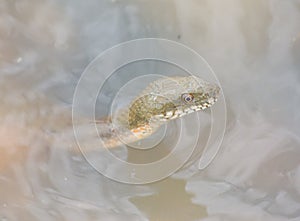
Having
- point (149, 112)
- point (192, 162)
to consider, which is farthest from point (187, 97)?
point (192, 162)

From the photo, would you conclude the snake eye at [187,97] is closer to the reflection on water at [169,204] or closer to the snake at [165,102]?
the snake at [165,102]

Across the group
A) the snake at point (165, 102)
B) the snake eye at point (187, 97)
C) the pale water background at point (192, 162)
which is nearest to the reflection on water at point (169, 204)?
the pale water background at point (192, 162)

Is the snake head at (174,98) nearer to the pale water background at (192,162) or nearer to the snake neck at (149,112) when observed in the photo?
the snake neck at (149,112)

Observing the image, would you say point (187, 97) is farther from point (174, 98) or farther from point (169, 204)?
point (169, 204)

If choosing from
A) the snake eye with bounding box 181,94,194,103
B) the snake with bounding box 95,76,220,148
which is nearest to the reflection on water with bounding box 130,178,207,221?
the snake with bounding box 95,76,220,148

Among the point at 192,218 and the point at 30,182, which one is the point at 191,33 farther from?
the point at 30,182

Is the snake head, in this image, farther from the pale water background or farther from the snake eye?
the pale water background

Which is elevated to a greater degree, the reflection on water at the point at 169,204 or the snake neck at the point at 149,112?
the snake neck at the point at 149,112

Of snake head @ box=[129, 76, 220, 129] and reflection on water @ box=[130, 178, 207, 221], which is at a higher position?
snake head @ box=[129, 76, 220, 129]
